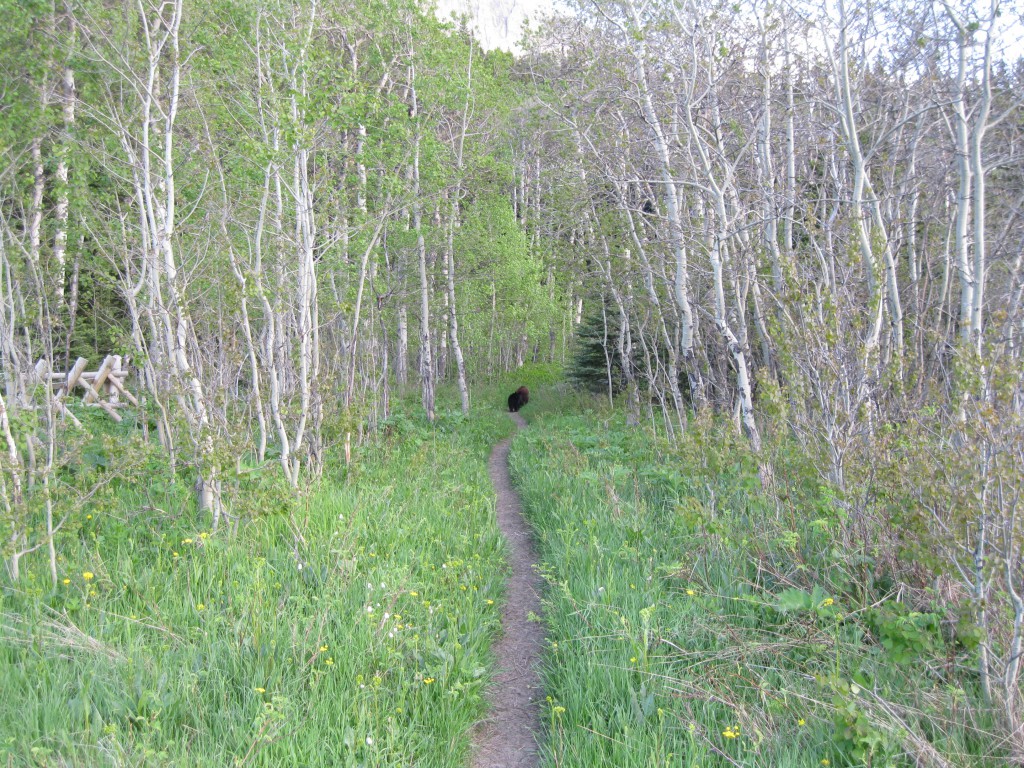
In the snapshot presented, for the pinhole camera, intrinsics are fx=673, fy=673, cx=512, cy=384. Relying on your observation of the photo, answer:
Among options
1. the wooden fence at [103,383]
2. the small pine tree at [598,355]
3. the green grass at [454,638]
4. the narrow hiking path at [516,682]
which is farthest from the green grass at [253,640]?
the small pine tree at [598,355]

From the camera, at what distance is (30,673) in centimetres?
345

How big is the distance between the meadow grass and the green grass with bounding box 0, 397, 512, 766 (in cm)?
69

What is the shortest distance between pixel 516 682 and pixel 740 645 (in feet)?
4.54

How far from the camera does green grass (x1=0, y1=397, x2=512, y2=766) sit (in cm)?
308

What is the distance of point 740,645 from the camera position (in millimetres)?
3926

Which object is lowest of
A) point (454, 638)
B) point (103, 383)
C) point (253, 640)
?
point (454, 638)

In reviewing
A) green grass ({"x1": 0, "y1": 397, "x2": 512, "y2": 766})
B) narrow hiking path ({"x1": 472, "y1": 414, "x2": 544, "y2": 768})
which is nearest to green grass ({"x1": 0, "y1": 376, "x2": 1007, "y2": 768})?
green grass ({"x1": 0, "y1": 397, "x2": 512, "y2": 766})

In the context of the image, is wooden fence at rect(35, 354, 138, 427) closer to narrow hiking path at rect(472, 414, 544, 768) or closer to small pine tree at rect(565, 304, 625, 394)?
narrow hiking path at rect(472, 414, 544, 768)

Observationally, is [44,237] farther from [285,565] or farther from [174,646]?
[174,646]

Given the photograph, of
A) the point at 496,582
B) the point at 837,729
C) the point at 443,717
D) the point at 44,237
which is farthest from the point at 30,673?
the point at 44,237

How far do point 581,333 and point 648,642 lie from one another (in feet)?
40.6

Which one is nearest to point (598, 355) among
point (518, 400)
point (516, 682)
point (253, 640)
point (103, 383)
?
point (518, 400)

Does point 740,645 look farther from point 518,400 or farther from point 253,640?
point 518,400

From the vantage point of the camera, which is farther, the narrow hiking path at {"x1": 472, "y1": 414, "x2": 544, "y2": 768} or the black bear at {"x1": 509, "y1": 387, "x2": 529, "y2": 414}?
the black bear at {"x1": 509, "y1": 387, "x2": 529, "y2": 414}
